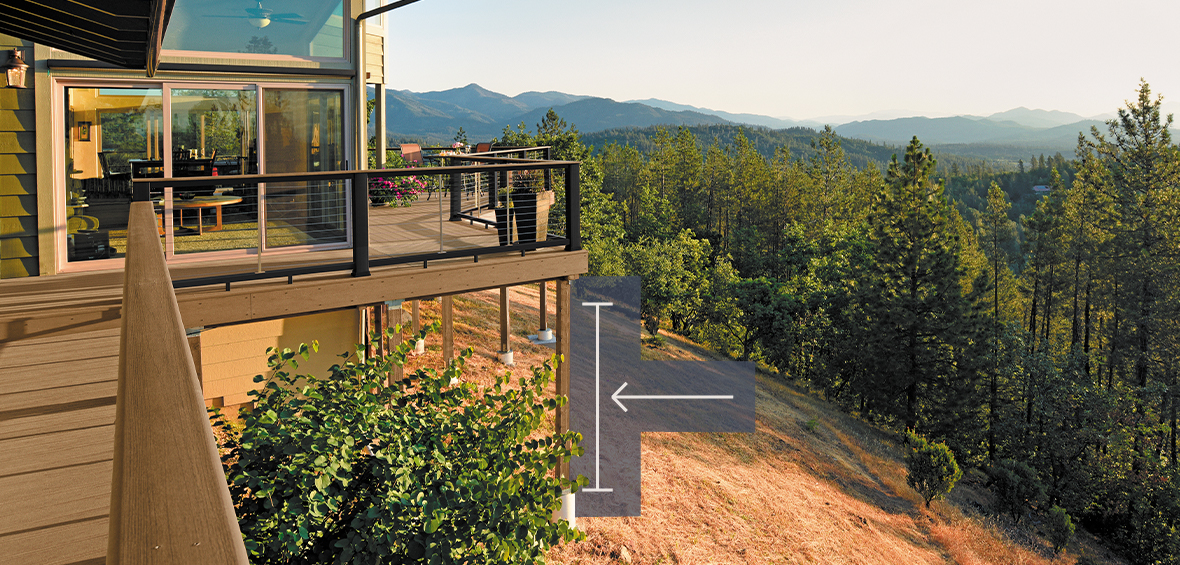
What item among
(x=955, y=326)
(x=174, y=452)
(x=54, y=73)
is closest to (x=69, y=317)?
(x=54, y=73)

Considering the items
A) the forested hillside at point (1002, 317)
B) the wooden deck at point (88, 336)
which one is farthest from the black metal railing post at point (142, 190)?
the forested hillside at point (1002, 317)

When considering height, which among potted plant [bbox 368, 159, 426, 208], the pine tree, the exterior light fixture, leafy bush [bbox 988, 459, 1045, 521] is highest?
the exterior light fixture

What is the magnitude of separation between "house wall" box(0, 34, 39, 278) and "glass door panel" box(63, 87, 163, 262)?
28cm

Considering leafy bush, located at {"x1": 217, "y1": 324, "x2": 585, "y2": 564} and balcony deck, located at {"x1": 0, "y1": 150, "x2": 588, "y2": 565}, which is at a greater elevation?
balcony deck, located at {"x1": 0, "y1": 150, "x2": 588, "y2": 565}

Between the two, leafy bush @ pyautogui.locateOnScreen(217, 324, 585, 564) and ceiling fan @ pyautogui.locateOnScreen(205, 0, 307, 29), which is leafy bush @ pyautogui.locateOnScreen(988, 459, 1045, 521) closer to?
leafy bush @ pyautogui.locateOnScreen(217, 324, 585, 564)

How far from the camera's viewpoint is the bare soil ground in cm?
1034

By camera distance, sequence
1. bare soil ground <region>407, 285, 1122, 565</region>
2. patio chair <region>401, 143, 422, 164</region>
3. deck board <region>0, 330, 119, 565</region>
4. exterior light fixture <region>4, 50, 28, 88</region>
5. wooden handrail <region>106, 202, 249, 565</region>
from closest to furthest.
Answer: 1. wooden handrail <region>106, 202, 249, 565</region>
2. deck board <region>0, 330, 119, 565</region>
3. exterior light fixture <region>4, 50, 28, 88</region>
4. bare soil ground <region>407, 285, 1122, 565</region>
5. patio chair <region>401, 143, 422, 164</region>

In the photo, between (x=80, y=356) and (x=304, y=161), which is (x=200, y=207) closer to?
(x=304, y=161)

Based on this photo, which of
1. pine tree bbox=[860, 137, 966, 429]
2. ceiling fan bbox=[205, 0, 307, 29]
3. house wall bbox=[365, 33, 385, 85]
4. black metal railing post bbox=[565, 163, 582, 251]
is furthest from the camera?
pine tree bbox=[860, 137, 966, 429]

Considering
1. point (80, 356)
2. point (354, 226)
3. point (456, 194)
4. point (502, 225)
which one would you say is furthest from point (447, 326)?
point (80, 356)

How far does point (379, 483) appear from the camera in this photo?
3.43 meters

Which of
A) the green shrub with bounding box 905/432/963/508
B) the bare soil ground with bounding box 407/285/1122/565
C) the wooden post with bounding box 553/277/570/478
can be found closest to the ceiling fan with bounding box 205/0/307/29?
the wooden post with bounding box 553/277/570/478

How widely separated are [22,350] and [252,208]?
13.8 feet

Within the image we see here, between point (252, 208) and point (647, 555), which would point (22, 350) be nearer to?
point (252, 208)
